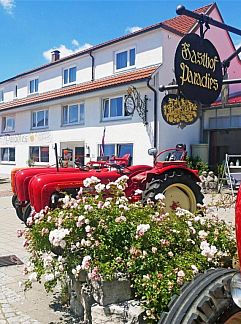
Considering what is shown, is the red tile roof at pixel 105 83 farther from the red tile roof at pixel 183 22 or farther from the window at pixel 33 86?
the red tile roof at pixel 183 22

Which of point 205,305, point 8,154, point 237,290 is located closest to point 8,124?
point 8,154

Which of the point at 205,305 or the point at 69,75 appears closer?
the point at 205,305

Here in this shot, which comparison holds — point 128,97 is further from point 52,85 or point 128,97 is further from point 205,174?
point 52,85

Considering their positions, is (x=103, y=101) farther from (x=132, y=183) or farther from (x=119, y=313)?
(x=119, y=313)

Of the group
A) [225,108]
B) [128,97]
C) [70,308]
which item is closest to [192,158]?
[225,108]

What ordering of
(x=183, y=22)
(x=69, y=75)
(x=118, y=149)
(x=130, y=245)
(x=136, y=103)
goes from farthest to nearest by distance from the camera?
1. (x=69, y=75)
2. (x=183, y=22)
3. (x=118, y=149)
4. (x=136, y=103)
5. (x=130, y=245)

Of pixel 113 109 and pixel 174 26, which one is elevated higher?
pixel 174 26

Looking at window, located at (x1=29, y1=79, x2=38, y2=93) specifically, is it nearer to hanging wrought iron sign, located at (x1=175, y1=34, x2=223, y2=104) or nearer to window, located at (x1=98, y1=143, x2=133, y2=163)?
window, located at (x1=98, y1=143, x2=133, y2=163)

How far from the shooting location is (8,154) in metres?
24.3

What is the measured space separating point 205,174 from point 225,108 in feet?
9.77

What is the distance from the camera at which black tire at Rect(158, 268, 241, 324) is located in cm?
215

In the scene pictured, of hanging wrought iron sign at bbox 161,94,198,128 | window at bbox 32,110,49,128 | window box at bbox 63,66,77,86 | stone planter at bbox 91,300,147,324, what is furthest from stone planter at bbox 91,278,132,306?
window at bbox 32,110,49,128

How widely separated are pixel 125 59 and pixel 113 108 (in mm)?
2438

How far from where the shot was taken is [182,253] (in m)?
3.04
